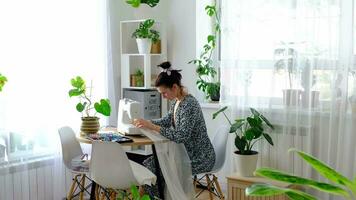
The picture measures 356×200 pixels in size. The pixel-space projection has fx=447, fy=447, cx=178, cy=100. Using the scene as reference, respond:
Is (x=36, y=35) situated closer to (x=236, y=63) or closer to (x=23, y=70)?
(x=23, y=70)

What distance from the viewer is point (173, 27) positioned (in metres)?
4.64

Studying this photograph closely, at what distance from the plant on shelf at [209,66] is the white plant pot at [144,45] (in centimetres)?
44

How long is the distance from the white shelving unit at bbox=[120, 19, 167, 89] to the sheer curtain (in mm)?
800

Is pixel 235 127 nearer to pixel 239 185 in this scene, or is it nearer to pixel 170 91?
pixel 239 185

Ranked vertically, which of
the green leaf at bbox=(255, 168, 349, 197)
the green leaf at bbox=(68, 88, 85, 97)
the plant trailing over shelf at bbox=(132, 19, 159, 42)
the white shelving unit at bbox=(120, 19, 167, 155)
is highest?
the plant trailing over shelf at bbox=(132, 19, 159, 42)

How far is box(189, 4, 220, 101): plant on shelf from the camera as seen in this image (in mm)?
4297

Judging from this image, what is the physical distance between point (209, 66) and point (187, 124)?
1.19 meters

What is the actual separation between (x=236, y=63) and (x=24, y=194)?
2.10 meters

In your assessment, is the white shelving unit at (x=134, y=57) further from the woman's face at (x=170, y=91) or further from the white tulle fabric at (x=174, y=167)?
the white tulle fabric at (x=174, y=167)

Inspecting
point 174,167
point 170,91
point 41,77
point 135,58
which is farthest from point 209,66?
point 41,77

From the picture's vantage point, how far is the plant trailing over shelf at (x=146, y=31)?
436cm

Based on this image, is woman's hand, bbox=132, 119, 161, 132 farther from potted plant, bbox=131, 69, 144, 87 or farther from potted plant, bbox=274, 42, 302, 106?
potted plant, bbox=131, 69, 144, 87

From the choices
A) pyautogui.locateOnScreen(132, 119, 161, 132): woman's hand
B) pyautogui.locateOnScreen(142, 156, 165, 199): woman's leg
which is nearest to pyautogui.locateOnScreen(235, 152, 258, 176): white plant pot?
pyautogui.locateOnScreen(142, 156, 165, 199): woman's leg

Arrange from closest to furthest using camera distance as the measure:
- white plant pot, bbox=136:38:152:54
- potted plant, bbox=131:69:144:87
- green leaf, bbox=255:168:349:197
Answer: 1. green leaf, bbox=255:168:349:197
2. white plant pot, bbox=136:38:152:54
3. potted plant, bbox=131:69:144:87
